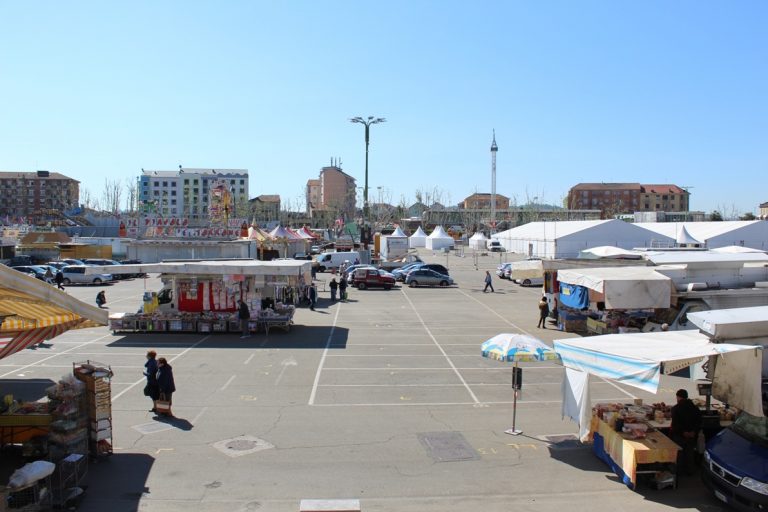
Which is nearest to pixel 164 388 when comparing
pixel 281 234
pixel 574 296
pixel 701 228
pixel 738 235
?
pixel 574 296

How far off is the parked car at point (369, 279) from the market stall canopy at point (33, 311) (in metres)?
26.4

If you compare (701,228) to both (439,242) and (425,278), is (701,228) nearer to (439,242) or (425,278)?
(439,242)

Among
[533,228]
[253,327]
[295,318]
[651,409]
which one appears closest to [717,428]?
[651,409]

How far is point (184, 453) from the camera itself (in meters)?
10.5

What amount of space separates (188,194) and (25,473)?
153022mm

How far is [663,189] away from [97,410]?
178197 millimetres

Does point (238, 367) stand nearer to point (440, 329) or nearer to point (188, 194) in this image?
point (440, 329)

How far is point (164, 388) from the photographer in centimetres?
1226

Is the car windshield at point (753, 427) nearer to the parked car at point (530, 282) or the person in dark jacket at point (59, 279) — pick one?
the parked car at point (530, 282)

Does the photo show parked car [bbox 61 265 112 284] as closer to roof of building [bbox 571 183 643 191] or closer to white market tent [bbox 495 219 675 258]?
white market tent [bbox 495 219 675 258]

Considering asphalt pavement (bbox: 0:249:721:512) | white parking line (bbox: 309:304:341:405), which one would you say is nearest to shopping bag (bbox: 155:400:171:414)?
asphalt pavement (bbox: 0:249:721:512)

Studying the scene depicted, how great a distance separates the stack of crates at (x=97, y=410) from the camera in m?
10.2

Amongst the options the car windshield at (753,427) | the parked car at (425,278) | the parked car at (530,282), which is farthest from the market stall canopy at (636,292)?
the parked car at (530,282)

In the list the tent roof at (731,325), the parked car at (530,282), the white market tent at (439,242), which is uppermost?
the white market tent at (439,242)
